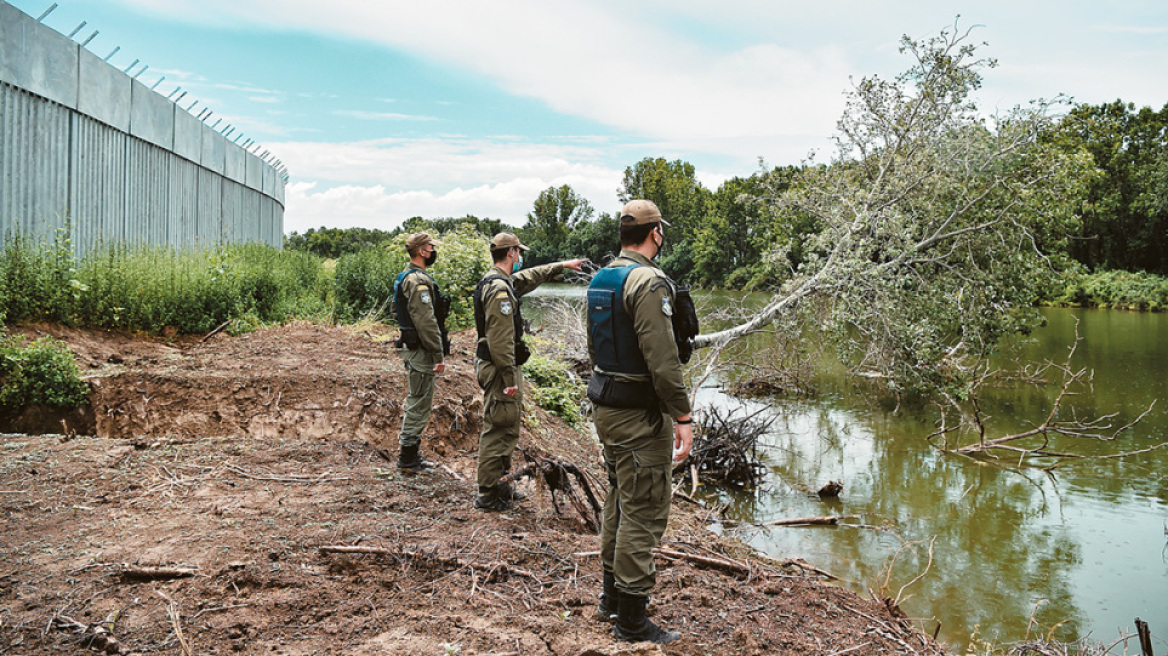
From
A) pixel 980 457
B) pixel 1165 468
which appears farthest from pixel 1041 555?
pixel 1165 468

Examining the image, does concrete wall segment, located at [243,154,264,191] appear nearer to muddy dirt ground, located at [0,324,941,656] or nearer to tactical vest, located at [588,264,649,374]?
muddy dirt ground, located at [0,324,941,656]

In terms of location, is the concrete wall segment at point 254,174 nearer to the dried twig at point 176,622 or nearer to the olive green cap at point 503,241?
the olive green cap at point 503,241

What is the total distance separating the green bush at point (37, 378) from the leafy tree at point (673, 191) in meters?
47.3

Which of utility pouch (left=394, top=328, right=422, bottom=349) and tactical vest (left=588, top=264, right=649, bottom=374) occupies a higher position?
tactical vest (left=588, top=264, right=649, bottom=374)

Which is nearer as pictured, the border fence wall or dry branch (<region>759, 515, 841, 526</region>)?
dry branch (<region>759, 515, 841, 526</region>)

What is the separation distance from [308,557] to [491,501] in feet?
4.50

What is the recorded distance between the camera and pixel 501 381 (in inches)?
A: 193

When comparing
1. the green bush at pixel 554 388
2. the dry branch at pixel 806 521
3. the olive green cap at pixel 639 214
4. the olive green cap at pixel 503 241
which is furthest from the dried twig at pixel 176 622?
the green bush at pixel 554 388

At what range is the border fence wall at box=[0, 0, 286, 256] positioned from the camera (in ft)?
28.5

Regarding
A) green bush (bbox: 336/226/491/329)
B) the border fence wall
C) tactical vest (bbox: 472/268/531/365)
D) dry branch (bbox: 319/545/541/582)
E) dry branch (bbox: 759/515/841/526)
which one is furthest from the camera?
green bush (bbox: 336/226/491/329)

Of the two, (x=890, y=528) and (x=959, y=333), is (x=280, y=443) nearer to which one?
(x=890, y=528)

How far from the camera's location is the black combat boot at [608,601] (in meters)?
3.48

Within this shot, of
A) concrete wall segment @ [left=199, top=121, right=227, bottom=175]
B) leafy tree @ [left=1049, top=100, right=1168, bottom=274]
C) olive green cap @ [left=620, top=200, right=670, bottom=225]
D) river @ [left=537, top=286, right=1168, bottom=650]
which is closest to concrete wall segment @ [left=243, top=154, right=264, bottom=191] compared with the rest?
concrete wall segment @ [left=199, top=121, right=227, bottom=175]

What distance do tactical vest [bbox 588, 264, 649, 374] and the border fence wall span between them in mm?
8652
